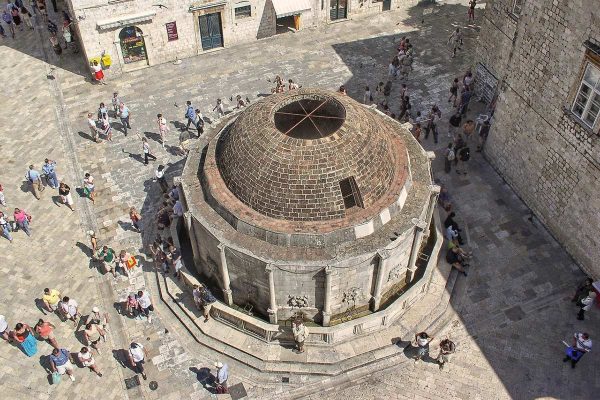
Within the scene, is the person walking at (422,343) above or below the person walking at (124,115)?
below

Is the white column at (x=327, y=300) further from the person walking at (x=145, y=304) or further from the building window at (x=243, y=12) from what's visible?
the building window at (x=243, y=12)

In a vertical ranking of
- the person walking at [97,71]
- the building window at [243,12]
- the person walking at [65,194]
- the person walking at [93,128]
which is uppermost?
the building window at [243,12]

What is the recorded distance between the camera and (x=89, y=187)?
2777 centimetres

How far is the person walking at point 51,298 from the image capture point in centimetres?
2294

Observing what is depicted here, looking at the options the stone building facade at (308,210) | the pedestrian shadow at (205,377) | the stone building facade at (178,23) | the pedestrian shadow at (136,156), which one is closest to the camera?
the stone building facade at (308,210)

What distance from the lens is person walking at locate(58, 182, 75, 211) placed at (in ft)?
90.0

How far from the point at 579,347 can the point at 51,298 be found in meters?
21.0

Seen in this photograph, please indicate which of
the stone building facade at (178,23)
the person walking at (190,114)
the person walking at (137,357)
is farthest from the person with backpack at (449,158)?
the person walking at (137,357)

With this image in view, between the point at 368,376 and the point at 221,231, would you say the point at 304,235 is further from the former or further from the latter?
the point at 368,376

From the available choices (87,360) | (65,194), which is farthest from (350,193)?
(65,194)

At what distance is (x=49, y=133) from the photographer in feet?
105

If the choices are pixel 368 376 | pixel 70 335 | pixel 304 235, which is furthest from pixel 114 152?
pixel 368 376

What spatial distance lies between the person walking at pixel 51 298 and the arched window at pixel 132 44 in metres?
18.4

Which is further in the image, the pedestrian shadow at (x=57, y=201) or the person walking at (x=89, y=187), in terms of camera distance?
the pedestrian shadow at (x=57, y=201)
